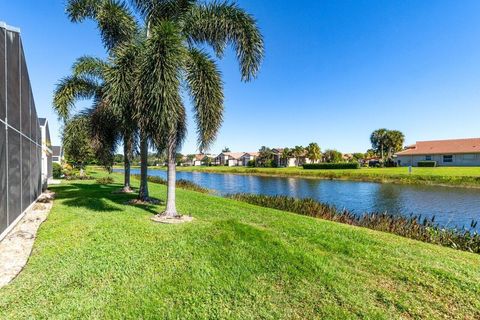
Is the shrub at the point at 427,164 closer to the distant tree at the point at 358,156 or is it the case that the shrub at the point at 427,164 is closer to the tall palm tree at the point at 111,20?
the distant tree at the point at 358,156

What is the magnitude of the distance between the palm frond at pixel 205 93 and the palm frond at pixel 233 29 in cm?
108

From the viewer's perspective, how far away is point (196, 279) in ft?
14.8

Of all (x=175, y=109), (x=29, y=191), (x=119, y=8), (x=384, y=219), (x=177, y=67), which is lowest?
(x=384, y=219)

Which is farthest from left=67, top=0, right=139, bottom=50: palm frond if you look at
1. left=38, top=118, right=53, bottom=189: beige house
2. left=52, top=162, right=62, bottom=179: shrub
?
left=52, top=162, right=62, bottom=179: shrub

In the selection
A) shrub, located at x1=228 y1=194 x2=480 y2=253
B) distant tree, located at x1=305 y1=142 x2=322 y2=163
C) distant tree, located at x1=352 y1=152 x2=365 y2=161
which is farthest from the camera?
distant tree, located at x1=352 y1=152 x2=365 y2=161

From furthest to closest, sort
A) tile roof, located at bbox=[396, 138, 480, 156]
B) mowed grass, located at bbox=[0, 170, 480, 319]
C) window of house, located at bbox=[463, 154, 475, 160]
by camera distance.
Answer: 1. tile roof, located at bbox=[396, 138, 480, 156]
2. window of house, located at bbox=[463, 154, 475, 160]
3. mowed grass, located at bbox=[0, 170, 480, 319]

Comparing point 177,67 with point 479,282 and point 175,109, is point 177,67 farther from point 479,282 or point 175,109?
→ point 479,282

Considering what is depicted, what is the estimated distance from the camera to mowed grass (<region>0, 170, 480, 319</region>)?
3.76 metres

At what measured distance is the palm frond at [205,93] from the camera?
7.82 meters

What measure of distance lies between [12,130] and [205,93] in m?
5.01

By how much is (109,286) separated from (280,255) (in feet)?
9.99

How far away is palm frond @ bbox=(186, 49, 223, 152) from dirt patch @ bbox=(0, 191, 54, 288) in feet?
15.2

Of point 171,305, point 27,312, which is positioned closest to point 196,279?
point 171,305

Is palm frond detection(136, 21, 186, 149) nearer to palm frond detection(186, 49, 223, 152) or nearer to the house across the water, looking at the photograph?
palm frond detection(186, 49, 223, 152)
